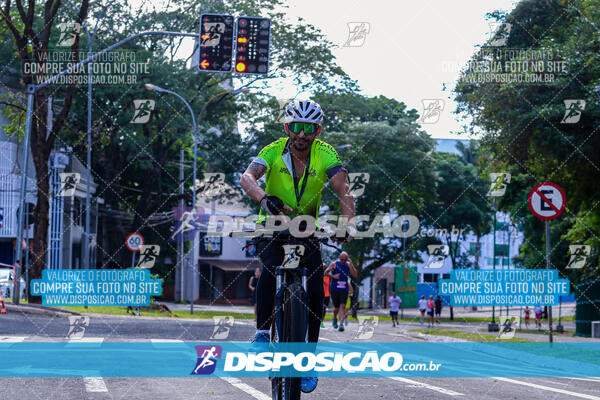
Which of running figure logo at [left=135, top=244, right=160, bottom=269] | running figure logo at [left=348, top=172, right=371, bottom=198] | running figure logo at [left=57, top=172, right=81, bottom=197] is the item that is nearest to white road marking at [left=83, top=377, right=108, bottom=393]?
running figure logo at [left=135, top=244, right=160, bottom=269]

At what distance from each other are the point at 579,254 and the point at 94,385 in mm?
20320

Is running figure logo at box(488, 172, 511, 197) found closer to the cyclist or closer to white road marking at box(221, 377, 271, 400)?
white road marking at box(221, 377, 271, 400)

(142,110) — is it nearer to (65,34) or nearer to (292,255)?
(65,34)

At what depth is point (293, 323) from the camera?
5.57 meters

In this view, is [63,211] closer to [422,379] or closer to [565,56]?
[565,56]

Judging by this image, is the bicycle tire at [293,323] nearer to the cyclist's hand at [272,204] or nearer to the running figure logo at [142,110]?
the cyclist's hand at [272,204]

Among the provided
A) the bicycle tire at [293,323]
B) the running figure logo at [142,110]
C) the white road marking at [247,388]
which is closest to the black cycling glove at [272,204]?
the bicycle tire at [293,323]

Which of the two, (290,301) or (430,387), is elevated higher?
(290,301)

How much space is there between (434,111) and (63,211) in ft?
70.1

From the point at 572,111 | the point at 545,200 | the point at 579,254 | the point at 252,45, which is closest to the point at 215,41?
the point at 252,45

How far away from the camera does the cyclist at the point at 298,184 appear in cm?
591

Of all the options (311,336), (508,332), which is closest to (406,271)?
(508,332)

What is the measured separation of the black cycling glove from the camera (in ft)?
18.2

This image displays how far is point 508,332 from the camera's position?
25594 millimetres
